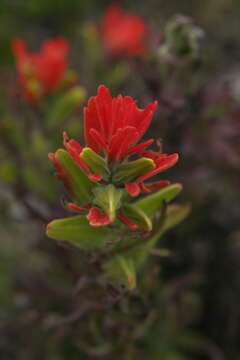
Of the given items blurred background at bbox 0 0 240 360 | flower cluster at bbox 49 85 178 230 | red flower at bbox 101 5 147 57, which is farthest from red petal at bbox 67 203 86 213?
red flower at bbox 101 5 147 57

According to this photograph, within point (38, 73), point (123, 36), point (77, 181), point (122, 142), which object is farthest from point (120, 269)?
point (123, 36)

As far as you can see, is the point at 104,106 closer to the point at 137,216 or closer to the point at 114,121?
the point at 114,121

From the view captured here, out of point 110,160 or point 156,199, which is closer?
point 110,160

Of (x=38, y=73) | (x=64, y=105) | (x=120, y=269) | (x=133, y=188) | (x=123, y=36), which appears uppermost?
(x=123, y=36)

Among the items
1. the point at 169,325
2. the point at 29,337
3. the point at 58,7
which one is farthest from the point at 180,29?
the point at 58,7

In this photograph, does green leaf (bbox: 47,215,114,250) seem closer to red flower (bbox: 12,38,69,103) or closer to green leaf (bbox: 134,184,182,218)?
green leaf (bbox: 134,184,182,218)

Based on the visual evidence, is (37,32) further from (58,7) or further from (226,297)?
(226,297)
